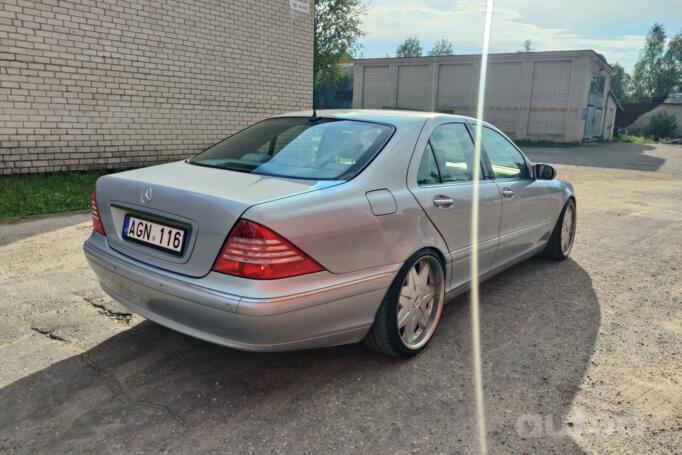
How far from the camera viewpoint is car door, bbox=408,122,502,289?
122 inches

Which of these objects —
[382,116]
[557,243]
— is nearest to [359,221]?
[382,116]

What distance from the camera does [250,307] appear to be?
2.23m

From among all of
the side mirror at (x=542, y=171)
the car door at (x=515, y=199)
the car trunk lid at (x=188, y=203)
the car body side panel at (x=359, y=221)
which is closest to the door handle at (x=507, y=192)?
the car door at (x=515, y=199)

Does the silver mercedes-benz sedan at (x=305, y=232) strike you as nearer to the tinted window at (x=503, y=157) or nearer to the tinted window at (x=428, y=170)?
the tinted window at (x=428, y=170)

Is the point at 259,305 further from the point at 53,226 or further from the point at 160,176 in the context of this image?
the point at 53,226

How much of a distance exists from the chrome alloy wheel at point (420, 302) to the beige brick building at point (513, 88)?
1161 inches

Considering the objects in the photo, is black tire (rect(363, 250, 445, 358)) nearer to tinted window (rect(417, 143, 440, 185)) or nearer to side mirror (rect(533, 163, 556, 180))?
tinted window (rect(417, 143, 440, 185))

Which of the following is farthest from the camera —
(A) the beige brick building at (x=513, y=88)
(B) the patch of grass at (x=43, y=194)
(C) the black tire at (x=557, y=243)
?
(A) the beige brick building at (x=513, y=88)

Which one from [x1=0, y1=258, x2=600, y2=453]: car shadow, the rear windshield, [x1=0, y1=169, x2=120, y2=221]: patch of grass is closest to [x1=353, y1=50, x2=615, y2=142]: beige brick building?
[x1=0, y1=169, x2=120, y2=221]: patch of grass

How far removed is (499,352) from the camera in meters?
3.21

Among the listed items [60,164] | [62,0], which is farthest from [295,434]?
[62,0]

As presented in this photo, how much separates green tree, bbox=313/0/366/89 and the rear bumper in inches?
1443

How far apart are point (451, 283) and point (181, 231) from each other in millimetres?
1762

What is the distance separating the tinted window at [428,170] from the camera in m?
3.11
